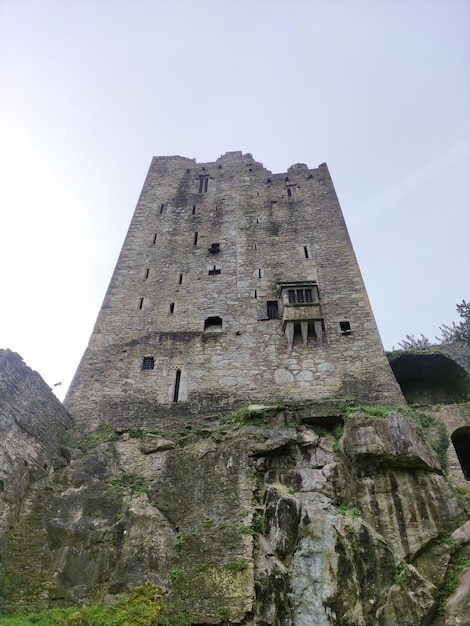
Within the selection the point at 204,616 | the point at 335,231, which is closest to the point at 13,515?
the point at 204,616

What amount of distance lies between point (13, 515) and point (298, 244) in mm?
15576

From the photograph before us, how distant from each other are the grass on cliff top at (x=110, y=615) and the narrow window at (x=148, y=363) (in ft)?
25.5

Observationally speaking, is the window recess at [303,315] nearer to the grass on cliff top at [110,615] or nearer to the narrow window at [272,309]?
the narrow window at [272,309]

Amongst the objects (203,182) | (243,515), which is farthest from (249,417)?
(203,182)

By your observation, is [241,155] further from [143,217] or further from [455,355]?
[455,355]

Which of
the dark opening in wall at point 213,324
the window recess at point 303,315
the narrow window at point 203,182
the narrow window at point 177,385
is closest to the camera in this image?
the narrow window at point 177,385

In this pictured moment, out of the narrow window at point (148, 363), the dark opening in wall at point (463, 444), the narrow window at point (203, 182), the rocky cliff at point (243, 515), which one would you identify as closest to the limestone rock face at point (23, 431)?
the rocky cliff at point (243, 515)

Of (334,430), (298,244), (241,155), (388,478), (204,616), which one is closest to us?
(204,616)

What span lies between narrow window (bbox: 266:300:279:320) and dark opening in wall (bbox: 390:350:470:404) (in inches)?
207

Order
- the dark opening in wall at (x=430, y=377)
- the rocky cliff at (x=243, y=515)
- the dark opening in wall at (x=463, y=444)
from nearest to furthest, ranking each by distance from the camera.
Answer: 1. the rocky cliff at (x=243, y=515)
2. the dark opening in wall at (x=463, y=444)
3. the dark opening in wall at (x=430, y=377)

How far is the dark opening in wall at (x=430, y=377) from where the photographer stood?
64.0 feet

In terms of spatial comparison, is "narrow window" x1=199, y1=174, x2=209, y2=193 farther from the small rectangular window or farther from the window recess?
the window recess

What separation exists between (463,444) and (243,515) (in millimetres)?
9971

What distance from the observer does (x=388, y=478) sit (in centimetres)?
1283
